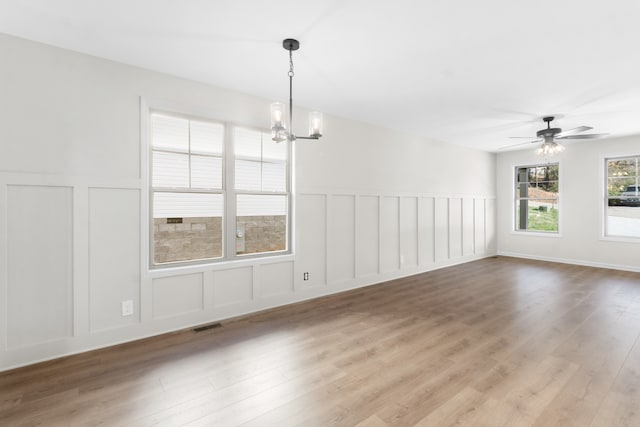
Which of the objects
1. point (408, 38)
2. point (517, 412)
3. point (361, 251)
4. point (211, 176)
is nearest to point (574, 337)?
point (517, 412)

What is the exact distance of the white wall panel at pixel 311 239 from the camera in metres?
4.16

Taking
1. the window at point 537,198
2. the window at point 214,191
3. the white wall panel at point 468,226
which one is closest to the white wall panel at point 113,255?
the window at point 214,191

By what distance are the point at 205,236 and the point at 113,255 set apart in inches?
35.7

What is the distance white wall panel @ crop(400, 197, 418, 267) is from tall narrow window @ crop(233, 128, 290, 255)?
2.39 meters

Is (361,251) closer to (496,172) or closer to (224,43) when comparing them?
(224,43)

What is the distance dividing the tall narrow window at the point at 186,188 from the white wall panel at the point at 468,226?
18.1ft

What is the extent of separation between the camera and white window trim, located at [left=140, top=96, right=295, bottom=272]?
3047 millimetres

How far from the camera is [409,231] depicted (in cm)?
563

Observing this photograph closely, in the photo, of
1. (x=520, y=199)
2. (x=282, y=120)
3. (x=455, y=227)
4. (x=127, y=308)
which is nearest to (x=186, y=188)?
(x=127, y=308)

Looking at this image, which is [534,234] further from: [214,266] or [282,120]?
[214,266]

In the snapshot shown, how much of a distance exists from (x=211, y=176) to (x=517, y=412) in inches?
136

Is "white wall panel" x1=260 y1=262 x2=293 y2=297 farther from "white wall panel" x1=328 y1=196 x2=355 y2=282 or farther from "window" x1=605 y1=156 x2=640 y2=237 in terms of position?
"window" x1=605 y1=156 x2=640 y2=237

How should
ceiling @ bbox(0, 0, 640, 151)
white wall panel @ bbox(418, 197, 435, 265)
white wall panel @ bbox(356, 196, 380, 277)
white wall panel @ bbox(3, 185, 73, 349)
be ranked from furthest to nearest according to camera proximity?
white wall panel @ bbox(418, 197, 435, 265), white wall panel @ bbox(356, 196, 380, 277), white wall panel @ bbox(3, 185, 73, 349), ceiling @ bbox(0, 0, 640, 151)

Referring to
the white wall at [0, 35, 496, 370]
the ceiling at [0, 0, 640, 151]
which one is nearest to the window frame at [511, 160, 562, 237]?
the ceiling at [0, 0, 640, 151]
